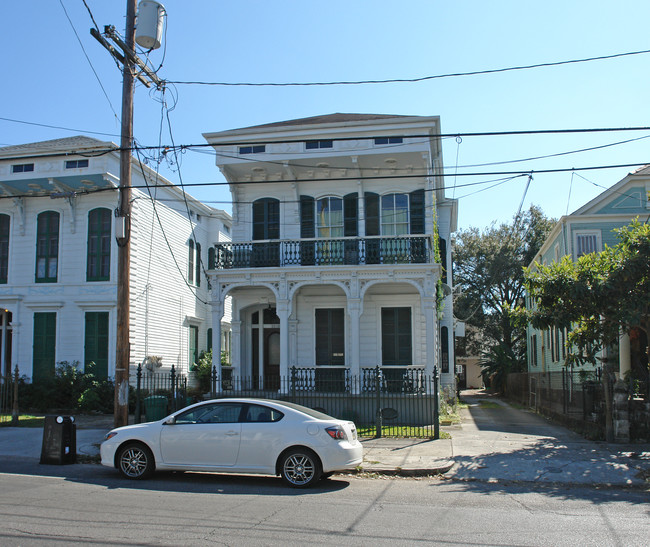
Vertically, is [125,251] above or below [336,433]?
above

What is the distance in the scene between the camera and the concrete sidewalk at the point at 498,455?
1075 centimetres

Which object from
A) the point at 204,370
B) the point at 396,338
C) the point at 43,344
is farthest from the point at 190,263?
the point at 396,338

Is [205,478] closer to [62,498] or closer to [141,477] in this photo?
[141,477]

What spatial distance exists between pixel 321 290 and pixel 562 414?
8321 mm

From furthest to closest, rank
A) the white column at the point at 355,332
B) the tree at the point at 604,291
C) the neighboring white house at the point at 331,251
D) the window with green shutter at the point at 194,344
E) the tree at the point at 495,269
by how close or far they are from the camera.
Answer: the tree at the point at 495,269 → the window with green shutter at the point at 194,344 → the neighboring white house at the point at 331,251 → the white column at the point at 355,332 → the tree at the point at 604,291

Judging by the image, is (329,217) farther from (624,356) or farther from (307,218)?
(624,356)

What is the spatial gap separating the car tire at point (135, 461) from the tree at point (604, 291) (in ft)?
29.8

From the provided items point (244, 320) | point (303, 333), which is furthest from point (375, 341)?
point (244, 320)

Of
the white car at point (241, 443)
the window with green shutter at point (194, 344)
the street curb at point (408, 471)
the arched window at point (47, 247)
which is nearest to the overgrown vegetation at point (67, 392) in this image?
the arched window at point (47, 247)

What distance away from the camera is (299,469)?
9.54 meters

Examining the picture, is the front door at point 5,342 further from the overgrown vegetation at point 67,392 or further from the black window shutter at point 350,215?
the black window shutter at point 350,215

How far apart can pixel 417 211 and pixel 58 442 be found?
12715 mm

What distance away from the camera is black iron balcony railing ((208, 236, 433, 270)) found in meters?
19.0

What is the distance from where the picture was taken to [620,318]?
43.5 feet
